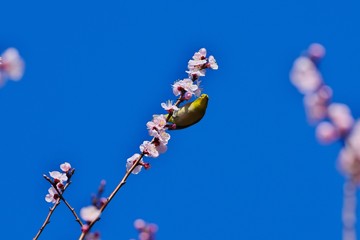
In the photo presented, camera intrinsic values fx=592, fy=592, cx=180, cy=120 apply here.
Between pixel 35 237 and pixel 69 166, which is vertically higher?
pixel 69 166

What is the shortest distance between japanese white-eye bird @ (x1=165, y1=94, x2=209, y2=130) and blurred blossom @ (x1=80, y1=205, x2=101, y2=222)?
4.12 feet

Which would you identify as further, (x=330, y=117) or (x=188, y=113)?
(x=188, y=113)

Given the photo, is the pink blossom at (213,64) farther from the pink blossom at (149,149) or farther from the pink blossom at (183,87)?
the pink blossom at (149,149)

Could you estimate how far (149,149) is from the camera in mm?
4211

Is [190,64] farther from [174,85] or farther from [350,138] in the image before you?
[350,138]

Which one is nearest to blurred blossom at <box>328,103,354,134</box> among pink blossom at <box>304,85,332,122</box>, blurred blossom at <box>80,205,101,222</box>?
pink blossom at <box>304,85,332,122</box>

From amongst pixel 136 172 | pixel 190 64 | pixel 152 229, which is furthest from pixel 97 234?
pixel 190 64

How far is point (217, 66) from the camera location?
450cm

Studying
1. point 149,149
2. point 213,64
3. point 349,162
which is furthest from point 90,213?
point 213,64

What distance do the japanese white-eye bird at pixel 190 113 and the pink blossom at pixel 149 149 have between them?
0.72 ft

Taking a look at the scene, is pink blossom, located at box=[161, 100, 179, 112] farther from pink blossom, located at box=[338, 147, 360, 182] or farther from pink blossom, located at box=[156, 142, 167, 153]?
pink blossom, located at box=[338, 147, 360, 182]

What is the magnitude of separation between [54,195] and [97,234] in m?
1.28

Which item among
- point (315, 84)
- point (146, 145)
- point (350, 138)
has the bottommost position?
point (350, 138)

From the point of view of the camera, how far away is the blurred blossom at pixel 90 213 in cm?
301
